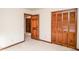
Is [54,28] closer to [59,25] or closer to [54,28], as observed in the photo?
[54,28]

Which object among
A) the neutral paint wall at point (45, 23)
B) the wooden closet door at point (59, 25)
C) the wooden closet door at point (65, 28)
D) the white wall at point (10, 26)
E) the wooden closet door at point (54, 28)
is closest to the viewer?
the white wall at point (10, 26)

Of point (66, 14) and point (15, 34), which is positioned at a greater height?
point (66, 14)

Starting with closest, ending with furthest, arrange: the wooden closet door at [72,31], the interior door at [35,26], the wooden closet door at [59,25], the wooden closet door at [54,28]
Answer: the wooden closet door at [72,31]
the wooden closet door at [59,25]
the wooden closet door at [54,28]
the interior door at [35,26]

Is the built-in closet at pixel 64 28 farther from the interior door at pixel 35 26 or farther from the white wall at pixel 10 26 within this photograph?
the white wall at pixel 10 26

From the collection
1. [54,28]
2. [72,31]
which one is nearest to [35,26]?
[54,28]

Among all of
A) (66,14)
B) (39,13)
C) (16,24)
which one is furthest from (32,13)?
(66,14)

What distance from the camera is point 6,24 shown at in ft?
13.5

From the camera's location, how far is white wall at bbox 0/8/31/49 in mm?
3943

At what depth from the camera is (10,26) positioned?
4.41 metres

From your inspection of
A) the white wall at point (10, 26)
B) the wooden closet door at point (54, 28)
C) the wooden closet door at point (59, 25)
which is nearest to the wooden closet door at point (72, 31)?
the wooden closet door at point (59, 25)

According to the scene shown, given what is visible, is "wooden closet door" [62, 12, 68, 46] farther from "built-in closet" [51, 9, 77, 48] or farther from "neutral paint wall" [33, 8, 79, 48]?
"neutral paint wall" [33, 8, 79, 48]

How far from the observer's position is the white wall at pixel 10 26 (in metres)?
3.94

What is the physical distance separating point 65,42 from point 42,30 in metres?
1.77
